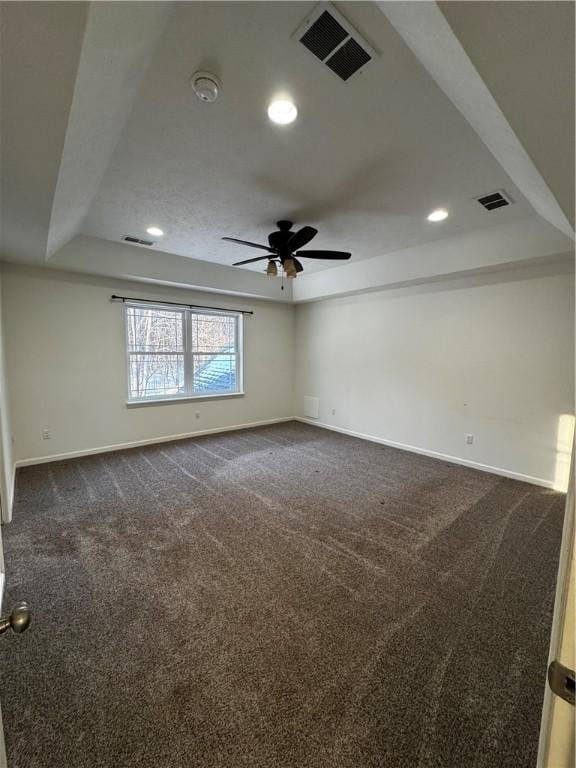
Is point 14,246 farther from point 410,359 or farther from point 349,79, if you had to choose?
point 410,359

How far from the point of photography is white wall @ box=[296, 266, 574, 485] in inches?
133

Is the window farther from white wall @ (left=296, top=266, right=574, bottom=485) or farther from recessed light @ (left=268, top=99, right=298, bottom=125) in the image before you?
recessed light @ (left=268, top=99, right=298, bottom=125)

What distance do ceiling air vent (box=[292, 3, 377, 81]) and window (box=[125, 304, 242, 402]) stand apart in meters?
3.92

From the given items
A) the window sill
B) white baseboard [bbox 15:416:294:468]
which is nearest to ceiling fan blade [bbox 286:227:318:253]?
the window sill

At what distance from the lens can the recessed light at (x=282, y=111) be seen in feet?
5.54

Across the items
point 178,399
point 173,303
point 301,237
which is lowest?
point 178,399

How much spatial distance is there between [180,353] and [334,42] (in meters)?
4.31

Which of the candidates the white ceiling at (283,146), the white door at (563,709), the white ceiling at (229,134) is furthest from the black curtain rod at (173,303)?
the white door at (563,709)

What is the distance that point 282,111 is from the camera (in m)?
1.75

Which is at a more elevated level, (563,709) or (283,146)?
(283,146)

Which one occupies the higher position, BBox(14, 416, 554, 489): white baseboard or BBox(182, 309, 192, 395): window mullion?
BBox(182, 309, 192, 395): window mullion

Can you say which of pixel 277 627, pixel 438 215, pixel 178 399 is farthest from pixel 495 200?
pixel 178 399

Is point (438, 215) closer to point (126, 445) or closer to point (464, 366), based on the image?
point (464, 366)

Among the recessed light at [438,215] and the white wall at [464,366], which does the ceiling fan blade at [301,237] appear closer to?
the recessed light at [438,215]
